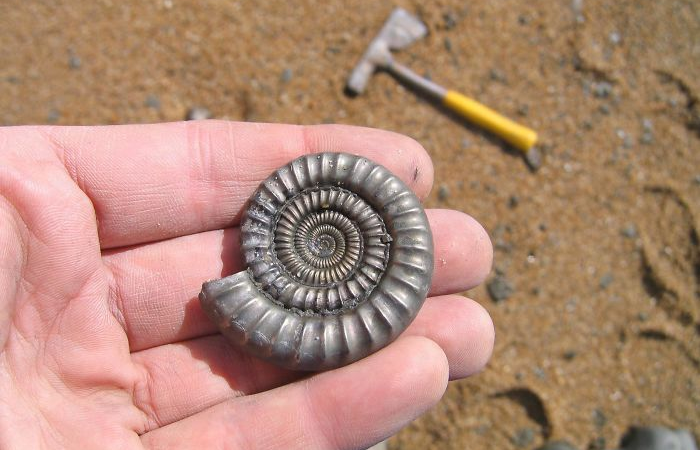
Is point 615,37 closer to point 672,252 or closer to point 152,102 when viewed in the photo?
point 672,252

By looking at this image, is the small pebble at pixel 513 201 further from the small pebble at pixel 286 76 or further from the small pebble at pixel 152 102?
the small pebble at pixel 152 102

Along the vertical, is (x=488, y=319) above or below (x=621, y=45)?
below

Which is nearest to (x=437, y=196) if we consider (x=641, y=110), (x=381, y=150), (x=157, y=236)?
(x=381, y=150)

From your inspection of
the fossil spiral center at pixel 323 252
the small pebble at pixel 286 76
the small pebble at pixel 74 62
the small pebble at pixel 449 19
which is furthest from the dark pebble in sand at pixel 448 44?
the small pebble at pixel 74 62

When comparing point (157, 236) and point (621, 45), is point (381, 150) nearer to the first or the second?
point (157, 236)

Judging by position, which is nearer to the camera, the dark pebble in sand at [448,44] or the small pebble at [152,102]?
the small pebble at [152,102]

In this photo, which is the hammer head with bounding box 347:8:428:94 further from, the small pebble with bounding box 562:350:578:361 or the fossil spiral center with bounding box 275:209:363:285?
the small pebble with bounding box 562:350:578:361

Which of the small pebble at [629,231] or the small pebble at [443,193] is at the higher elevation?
the small pebble at [443,193]

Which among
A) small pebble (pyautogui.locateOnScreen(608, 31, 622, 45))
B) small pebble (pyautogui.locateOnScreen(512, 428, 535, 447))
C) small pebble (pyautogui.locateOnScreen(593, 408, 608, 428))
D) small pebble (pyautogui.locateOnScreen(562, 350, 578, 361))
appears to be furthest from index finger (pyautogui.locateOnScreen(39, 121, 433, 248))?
small pebble (pyautogui.locateOnScreen(608, 31, 622, 45))
